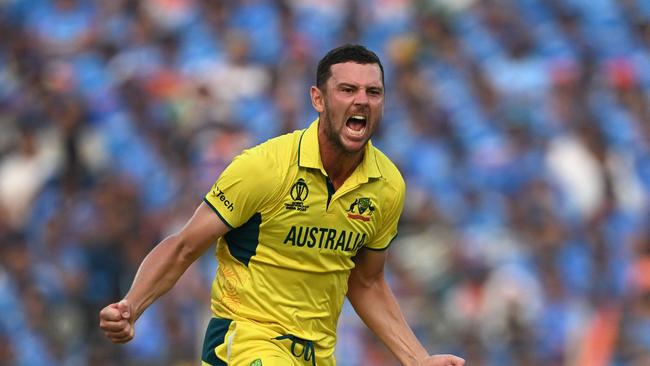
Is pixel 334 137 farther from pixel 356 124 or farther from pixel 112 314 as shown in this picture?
pixel 112 314

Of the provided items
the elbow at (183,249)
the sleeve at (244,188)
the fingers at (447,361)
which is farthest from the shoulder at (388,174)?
the elbow at (183,249)

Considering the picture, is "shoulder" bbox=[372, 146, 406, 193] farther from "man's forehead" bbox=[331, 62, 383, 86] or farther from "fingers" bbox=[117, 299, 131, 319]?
"fingers" bbox=[117, 299, 131, 319]

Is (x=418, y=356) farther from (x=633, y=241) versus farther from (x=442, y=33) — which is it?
(x=442, y=33)

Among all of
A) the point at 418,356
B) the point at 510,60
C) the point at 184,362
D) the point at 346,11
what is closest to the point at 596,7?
the point at 510,60

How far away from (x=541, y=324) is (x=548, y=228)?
80 centimetres

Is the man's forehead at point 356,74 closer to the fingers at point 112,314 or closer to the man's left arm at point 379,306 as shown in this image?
the man's left arm at point 379,306

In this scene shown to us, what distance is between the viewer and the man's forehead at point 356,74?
5.80 m

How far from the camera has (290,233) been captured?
5.82m

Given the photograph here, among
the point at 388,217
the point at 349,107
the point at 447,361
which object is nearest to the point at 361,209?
the point at 388,217

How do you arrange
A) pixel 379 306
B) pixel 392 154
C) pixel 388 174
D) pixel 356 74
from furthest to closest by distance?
1. pixel 392 154
2. pixel 379 306
3. pixel 388 174
4. pixel 356 74

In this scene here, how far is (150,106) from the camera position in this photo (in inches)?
438

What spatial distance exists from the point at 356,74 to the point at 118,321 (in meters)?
1.46

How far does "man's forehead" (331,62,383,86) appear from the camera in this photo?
580 centimetres

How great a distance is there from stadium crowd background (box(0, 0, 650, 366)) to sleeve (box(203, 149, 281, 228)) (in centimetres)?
420
